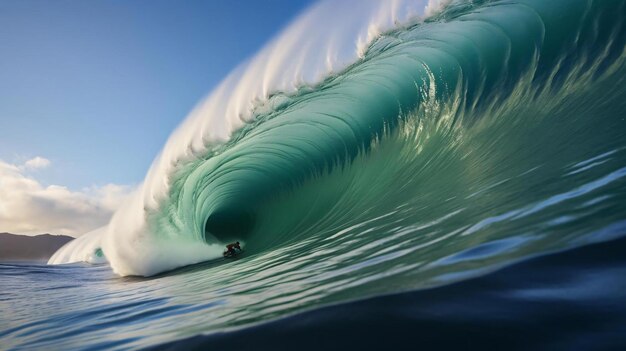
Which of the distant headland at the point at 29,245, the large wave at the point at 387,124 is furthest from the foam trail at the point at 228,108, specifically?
the distant headland at the point at 29,245

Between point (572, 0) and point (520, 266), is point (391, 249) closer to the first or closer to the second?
point (520, 266)

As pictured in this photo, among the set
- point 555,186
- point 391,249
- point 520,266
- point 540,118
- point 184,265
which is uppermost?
point 540,118

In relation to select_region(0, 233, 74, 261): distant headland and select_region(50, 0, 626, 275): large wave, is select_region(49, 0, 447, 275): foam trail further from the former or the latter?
select_region(0, 233, 74, 261): distant headland

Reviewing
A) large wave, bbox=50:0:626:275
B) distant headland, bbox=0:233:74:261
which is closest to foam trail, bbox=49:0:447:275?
large wave, bbox=50:0:626:275

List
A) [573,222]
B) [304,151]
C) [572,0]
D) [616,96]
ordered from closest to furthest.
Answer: [573,222]
[616,96]
[572,0]
[304,151]

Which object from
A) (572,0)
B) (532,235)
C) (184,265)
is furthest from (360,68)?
(532,235)

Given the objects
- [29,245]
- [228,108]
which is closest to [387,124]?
[228,108]
